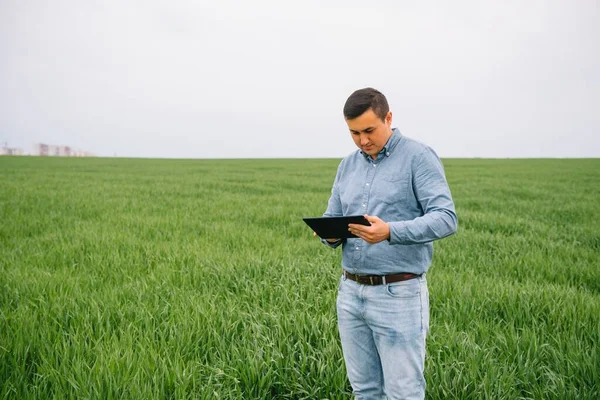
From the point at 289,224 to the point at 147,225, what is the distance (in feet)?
8.86

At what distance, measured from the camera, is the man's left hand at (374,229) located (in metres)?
1.71

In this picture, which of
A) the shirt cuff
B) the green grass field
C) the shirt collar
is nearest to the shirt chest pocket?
the shirt collar

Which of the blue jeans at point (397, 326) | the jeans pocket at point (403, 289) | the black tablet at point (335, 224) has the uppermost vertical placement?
the black tablet at point (335, 224)

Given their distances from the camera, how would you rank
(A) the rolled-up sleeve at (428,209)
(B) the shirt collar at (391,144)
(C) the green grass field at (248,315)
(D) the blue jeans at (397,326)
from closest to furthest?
(A) the rolled-up sleeve at (428,209), (D) the blue jeans at (397,326), (B) the shirt collar at (391,144), (C) the green grass field at (248,315)

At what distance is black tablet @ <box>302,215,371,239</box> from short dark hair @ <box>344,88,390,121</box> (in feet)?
1.73

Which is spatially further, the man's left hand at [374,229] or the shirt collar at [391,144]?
the shirt collar at [391,144]

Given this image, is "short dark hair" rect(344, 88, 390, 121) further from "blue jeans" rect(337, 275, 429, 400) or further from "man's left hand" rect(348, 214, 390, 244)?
"blue jeans" rect(337, 275, 429, 400)

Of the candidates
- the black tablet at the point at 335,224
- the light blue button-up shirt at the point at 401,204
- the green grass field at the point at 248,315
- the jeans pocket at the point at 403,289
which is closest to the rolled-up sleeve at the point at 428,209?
the light blue button-up shirt at the point at 401,204

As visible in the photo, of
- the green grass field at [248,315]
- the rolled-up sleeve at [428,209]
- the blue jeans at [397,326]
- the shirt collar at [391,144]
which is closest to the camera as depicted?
the rolled-up sleeve at [428,209]

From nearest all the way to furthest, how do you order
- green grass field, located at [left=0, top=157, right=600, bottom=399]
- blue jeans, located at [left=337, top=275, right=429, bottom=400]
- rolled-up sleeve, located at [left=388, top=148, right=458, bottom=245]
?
rolled-up sleeve, located at [left=388, top=148, right=458, bottom=245], blue jeans, located at [left=337, top=275, right=429, bottom=400], green grass field, located at [left=0, top=157, right=600, bottom=399]

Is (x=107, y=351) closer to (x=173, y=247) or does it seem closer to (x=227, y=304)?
(x=227, y=304)

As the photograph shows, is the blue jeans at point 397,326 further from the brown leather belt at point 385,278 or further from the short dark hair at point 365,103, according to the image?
the short dark hair at point 365,103

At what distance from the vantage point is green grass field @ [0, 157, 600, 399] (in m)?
2.52

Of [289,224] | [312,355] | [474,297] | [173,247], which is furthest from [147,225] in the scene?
[474,297]
